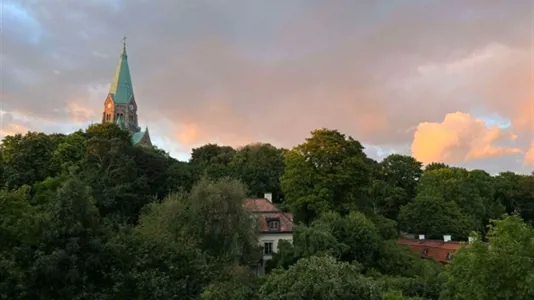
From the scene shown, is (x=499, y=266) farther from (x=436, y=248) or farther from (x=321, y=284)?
(x=436, y=248)

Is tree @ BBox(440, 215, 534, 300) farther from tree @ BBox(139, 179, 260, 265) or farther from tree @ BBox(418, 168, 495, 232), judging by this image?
tree @ BBox(418, 168, 495, 232)

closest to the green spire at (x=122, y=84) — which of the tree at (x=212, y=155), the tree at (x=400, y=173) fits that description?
the tree at (x=212, y=155)

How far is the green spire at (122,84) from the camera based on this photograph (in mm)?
109125

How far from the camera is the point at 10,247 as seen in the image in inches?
600

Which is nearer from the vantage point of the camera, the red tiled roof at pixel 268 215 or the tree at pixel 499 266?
the tree at pixel 499 266

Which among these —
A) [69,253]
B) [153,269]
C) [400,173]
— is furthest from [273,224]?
[400,173]

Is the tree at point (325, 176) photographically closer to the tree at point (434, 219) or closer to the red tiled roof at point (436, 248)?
the red tiled roof at point (436, 248)

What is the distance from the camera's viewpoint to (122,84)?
112 m

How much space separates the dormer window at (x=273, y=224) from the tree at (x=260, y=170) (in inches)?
611

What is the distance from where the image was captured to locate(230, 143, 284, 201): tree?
5491 centimetres

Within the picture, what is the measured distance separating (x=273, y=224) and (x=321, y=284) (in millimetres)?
23506

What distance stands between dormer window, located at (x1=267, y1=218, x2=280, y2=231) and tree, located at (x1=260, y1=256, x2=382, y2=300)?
2179cm

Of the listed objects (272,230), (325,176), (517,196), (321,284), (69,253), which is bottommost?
(321,284)

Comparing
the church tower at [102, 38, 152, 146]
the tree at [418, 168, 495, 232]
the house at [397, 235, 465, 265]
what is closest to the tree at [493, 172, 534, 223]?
the tree at [418, 168, 495, 232]
